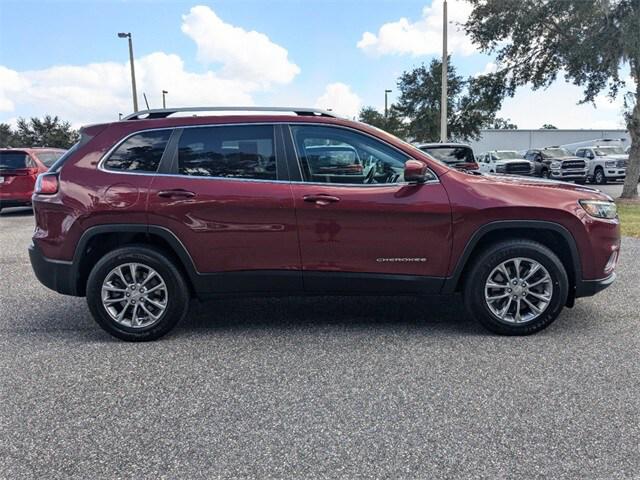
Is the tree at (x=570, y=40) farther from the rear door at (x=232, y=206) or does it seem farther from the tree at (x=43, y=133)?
the tree at (x=43, y=133)

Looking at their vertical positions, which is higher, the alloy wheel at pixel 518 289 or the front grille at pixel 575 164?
the front grille at pixel 575 164

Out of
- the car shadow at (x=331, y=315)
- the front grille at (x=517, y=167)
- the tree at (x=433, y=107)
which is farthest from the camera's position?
the tree at (x=433, y=107)

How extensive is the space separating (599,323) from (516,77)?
15.1 metres

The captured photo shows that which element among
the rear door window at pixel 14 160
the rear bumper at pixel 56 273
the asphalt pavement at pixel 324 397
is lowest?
the asphalt pavement at pixel 324 397

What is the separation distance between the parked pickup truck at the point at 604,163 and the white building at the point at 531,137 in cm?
2006

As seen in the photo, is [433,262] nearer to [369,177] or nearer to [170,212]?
[369,177]

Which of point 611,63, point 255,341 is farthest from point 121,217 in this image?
point 611,63

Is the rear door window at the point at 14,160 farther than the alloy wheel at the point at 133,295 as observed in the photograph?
Yes

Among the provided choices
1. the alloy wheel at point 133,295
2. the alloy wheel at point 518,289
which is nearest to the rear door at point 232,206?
the alloy wheel at point 133,295

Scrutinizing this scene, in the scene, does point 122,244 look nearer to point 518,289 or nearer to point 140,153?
point 140,153

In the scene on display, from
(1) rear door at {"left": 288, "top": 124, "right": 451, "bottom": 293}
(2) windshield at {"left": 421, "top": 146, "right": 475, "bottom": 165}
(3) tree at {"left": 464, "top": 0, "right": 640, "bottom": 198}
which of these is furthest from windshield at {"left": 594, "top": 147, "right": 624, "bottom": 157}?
(1) rear door at {"left": 288, "top": 124, "right": 451, "bottom": 293}

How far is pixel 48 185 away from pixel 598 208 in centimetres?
442

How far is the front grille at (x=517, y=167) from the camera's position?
23.6m

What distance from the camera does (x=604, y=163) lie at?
78.3 feet
